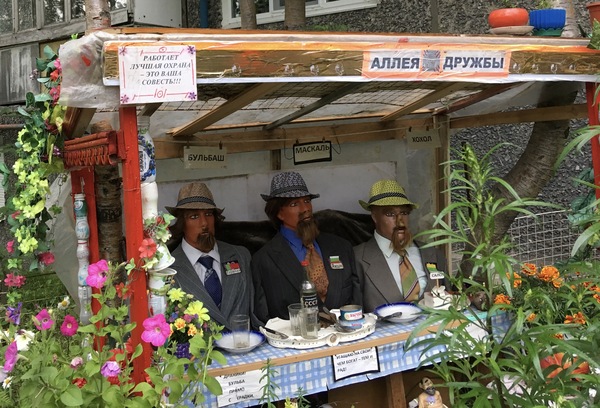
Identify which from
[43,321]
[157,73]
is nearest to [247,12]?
[157,73]

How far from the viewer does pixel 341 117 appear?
18.1ft

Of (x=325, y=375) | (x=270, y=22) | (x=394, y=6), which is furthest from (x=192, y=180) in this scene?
(x=270, y=22)

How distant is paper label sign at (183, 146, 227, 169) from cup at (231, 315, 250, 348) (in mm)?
1333

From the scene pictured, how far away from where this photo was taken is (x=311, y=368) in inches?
150

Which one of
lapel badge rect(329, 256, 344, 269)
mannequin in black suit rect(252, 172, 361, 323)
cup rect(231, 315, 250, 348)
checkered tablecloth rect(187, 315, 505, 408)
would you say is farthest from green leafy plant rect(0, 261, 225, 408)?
lapel badge rect(329, 256, 344, 269)

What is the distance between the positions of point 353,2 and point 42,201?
7.84 meters

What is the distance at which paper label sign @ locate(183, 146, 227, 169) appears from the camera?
4777 millimetres

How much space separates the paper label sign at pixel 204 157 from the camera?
4.78 m

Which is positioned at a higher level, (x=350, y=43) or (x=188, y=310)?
(x=350, y=43)

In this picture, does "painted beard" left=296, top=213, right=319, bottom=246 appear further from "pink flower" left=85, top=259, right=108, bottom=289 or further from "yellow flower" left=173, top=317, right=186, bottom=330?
"pink flower" left=85, top=259, right=108, bottom=289

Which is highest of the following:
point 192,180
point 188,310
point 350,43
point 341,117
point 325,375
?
point 350,43

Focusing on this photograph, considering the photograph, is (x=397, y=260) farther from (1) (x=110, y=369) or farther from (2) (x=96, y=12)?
(2) (x=96, y=12)

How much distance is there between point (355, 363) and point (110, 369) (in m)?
1.70

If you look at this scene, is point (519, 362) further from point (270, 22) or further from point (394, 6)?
point (270, 22)
